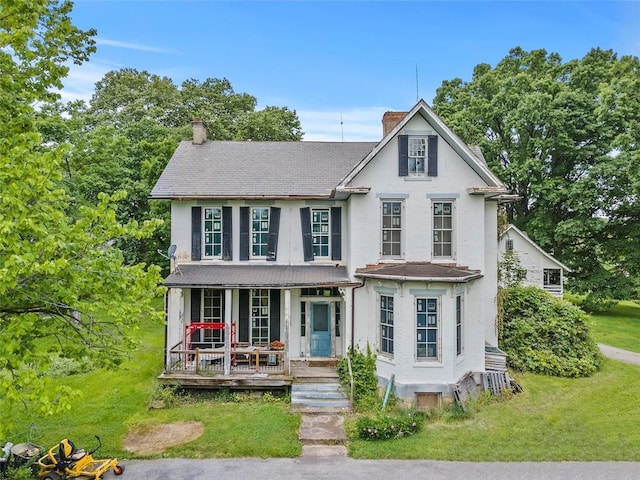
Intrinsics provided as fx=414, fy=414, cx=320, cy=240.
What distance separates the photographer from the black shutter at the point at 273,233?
14.9m

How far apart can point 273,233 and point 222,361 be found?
15.5ft

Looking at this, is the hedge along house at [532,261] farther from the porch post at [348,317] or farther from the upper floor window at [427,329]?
the porch post at [348,317]

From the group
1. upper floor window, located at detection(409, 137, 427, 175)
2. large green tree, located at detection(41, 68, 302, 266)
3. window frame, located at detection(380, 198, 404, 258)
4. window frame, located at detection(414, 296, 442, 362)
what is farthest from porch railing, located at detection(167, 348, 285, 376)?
large green tree, located at detection(41, 68, 302, 266)

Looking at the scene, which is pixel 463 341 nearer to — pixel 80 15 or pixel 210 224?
pixel 210 224

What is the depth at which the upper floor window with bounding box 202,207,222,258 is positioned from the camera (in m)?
15.1

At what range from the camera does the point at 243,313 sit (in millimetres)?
14875

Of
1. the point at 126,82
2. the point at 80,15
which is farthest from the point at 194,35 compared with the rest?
the point at 126,82

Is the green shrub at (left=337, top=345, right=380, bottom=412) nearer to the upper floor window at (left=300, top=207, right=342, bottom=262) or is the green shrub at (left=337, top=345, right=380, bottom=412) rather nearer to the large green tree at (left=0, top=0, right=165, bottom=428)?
the upper floor window at (left=300, top=207, right=342, bottom=262)

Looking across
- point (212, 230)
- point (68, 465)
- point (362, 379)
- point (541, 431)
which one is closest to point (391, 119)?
point (212, 230)

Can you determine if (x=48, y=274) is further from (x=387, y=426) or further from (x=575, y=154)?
(x=575, y=154)

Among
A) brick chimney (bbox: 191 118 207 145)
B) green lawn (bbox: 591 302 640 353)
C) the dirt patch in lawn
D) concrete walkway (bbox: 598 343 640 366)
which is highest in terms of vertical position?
brick chimney (bbox: 191 118 207 145)

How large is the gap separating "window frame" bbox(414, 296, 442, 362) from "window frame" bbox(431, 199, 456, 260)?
1924 mm

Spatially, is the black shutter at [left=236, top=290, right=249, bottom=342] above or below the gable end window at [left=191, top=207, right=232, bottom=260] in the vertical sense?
below

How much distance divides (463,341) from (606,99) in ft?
70.1
